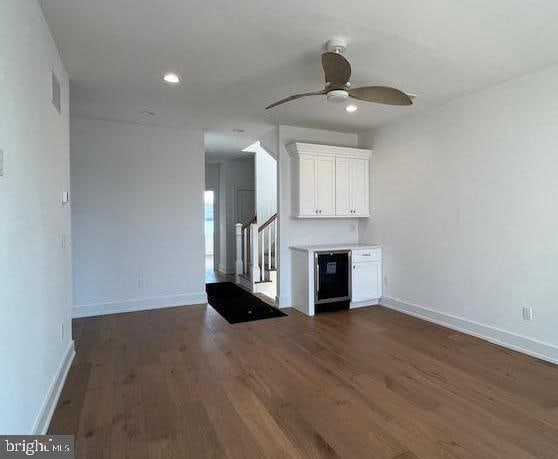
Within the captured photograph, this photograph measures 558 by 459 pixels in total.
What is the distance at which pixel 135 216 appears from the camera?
Answer: 480 cm

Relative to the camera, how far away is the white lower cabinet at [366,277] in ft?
15.9

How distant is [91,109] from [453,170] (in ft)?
14.7

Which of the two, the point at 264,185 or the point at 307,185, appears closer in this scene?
the point at 307,185

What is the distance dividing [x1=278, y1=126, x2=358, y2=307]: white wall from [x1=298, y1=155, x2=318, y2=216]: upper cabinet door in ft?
0.90

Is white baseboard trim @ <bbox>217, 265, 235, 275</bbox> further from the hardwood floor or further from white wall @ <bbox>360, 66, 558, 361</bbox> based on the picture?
white wall @ <bbox>360, 66, 558, 361</bbox>

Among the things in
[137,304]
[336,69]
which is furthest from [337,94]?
[137,304]

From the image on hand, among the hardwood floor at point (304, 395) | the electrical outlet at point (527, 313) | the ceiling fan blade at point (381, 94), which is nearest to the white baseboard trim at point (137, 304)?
the hardwood floor at point (304, 395)

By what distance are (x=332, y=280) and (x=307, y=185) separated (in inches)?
55.6

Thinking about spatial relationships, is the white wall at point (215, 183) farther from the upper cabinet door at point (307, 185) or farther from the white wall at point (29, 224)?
the white wall at point (29, 224)

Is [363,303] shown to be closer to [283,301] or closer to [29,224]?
[283,301]

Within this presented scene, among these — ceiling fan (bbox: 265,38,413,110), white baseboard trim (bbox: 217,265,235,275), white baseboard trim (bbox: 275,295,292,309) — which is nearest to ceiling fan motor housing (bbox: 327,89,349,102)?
ceiling fan (bbox: 265,38,413,110)

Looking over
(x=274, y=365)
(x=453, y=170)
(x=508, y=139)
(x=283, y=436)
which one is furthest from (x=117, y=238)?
(x=508, y=139)

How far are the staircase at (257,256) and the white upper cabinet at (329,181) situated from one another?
4.98 ft

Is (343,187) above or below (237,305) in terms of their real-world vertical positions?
above
